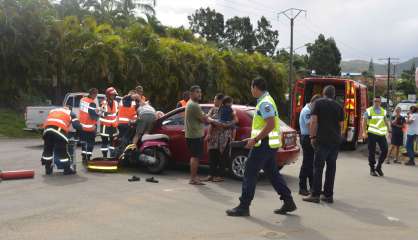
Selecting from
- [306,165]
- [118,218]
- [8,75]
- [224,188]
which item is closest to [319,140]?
[306,165]

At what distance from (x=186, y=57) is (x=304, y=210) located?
922 inches

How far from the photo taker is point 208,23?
82.8 meters

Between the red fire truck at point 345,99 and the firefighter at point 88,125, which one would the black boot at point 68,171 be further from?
the red fire truck at point 345,99

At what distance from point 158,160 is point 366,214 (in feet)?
14.5

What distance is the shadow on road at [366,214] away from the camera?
7.18 meters

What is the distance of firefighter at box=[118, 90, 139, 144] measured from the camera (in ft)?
37.5

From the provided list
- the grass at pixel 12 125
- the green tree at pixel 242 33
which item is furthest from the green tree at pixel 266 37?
the grass at pixel 12 125

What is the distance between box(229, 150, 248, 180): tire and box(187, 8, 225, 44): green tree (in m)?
70.9

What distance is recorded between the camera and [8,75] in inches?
945

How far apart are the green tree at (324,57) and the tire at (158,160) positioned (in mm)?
58648

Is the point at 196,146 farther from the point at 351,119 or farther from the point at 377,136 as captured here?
the point at 351,119

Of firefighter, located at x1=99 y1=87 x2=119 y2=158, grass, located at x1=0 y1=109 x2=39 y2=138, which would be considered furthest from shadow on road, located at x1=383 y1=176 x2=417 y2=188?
grass, located at x1=0 y1=109 x2=39 y2=138

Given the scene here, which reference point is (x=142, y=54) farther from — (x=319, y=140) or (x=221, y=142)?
(x=319, y=140)

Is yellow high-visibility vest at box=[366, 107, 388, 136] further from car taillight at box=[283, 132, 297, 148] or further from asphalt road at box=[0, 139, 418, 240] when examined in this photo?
car taillight at box=[283, 132, 297, 148]
